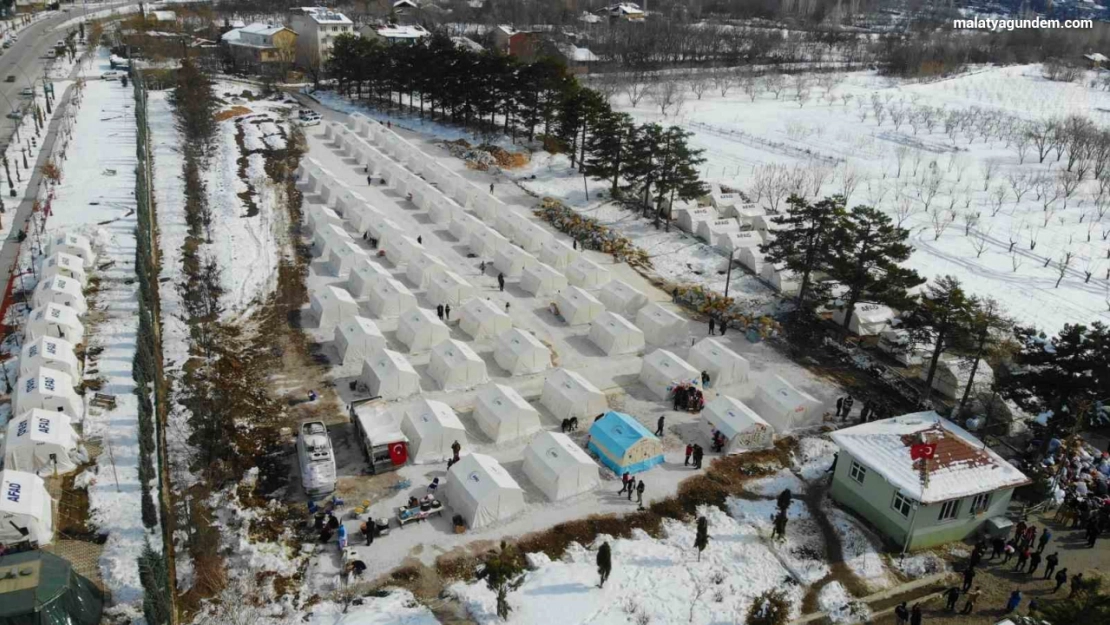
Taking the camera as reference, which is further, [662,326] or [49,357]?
[662,326]

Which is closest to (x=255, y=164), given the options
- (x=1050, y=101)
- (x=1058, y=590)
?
(x=1058, y=590)

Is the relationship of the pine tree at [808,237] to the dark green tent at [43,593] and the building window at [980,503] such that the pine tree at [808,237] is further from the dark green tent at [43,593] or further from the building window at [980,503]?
the dark green tent at [43,593]

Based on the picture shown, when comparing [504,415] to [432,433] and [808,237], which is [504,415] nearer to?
[432,433]

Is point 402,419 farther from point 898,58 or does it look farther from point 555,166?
point 898,58

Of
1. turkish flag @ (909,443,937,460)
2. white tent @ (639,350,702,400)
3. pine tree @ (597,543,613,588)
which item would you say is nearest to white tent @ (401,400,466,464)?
pine tree @ (597,543,613,588)

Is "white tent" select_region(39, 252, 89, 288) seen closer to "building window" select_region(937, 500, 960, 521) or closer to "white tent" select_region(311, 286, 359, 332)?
"white tent" select_region(311, 286, 359, 332)

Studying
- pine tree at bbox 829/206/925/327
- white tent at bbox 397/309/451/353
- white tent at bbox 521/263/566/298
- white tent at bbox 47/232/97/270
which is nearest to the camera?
pine tree at bbox 829/206/925/327

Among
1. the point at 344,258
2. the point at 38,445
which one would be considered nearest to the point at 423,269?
the point at 344,258
